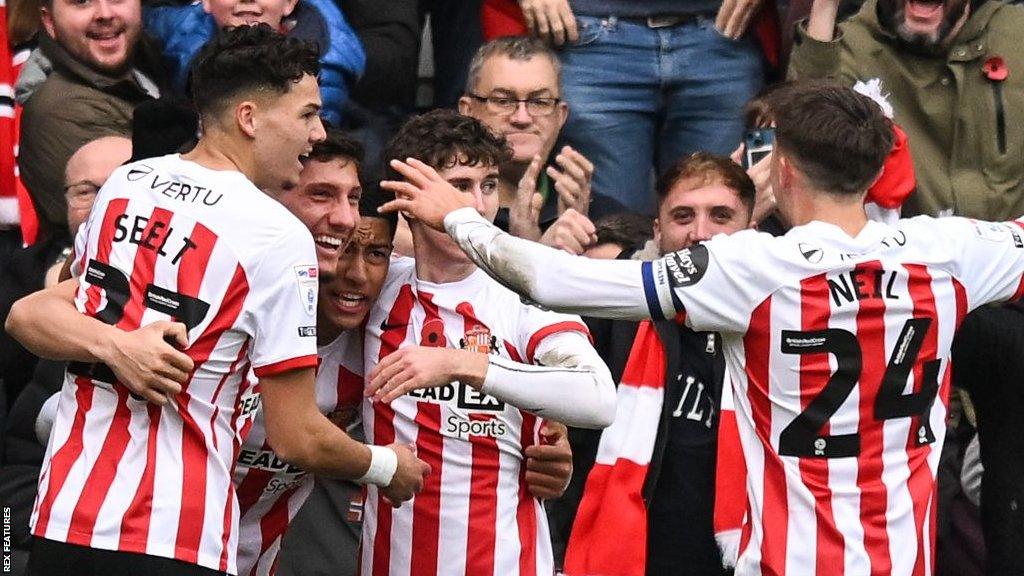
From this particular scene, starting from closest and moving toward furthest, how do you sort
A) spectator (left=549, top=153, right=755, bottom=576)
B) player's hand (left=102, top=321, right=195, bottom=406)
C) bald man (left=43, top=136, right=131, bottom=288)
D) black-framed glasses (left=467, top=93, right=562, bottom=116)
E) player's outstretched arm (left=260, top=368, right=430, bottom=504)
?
player's hand (left=102, top=321, right=195, bottom=406), player's outstretched arm (left=260, top=368, right=430, bottom=504), spectator (left=549, top=153, right=755, bottom=576), bald man (left=43, top=136, right=131, bottom=288), black-framed glasses (left=467, top=93, right=562, bottom=116)

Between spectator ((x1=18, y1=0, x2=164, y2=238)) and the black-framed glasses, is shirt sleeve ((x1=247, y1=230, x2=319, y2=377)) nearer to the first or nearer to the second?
the black-framed glasses

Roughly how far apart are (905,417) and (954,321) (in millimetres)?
327

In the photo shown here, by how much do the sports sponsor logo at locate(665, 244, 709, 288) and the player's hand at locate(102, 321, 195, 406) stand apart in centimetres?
136

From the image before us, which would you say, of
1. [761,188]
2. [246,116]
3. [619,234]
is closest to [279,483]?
[246,116]

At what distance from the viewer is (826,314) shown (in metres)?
4.82

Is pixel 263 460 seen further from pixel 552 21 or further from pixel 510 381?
pixel 552 21

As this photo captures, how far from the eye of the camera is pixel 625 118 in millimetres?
7082

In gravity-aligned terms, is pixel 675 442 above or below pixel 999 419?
above

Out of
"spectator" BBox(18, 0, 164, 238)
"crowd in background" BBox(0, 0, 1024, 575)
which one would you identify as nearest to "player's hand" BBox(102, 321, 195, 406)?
"crowd in background" BBox(0, 0, 1024, 575)

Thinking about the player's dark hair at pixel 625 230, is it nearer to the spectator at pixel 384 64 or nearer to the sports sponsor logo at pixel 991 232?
the spectator at pixel 384 64

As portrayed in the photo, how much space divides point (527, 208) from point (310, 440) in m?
1.95

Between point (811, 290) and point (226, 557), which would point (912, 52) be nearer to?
point (811, 290)

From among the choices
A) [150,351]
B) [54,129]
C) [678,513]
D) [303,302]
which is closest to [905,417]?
[678,513]

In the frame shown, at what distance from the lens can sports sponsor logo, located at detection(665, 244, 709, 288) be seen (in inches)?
186
